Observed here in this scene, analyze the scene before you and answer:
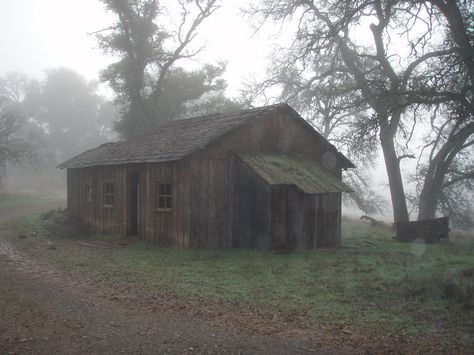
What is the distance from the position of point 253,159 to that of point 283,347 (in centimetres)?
983

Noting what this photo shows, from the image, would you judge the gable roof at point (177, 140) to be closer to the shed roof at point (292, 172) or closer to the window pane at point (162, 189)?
the window pane at point (162, 189)

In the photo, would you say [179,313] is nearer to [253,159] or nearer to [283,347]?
[283,347]

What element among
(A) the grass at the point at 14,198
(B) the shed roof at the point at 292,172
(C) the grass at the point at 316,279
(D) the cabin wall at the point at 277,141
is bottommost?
(C) the grass at the point at 316,279

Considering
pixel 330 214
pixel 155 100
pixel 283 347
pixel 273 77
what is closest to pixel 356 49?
pixel 273 77

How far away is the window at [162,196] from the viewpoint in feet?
53.1

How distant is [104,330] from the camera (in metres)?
6.89

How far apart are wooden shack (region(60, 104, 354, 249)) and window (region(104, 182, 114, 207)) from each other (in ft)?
1.18

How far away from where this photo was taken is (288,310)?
26.5ft

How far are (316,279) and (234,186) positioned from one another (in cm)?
586

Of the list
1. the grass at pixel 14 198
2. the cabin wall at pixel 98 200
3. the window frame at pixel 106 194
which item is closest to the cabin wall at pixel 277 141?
the cabin wall at pixel 98 200

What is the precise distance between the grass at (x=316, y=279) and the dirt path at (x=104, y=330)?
1195 mm

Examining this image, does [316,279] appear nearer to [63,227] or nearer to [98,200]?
[98,200]

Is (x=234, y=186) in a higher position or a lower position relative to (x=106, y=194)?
higher

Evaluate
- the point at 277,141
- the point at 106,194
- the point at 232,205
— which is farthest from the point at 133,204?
the point at 277,141
